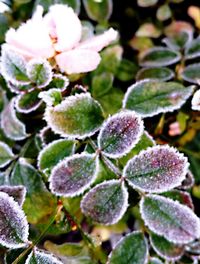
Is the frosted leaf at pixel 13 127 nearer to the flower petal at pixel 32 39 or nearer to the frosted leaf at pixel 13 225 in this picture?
the flower petal at pixel 32 39

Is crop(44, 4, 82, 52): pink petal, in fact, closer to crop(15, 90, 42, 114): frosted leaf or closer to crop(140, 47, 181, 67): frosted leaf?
crop(15, 90, 42, 114): frosted leaf

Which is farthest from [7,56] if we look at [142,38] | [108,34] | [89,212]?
[142,38]

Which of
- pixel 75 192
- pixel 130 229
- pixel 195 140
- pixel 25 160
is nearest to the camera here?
pixel 75 192

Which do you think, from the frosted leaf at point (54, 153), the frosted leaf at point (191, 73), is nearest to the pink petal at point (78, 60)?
the frosted leaf at point (54, 153)

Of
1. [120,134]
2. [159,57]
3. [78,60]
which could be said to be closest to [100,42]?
[78,60]

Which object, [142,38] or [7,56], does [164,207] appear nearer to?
[7,56]

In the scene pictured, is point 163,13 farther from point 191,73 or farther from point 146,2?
point 191,73

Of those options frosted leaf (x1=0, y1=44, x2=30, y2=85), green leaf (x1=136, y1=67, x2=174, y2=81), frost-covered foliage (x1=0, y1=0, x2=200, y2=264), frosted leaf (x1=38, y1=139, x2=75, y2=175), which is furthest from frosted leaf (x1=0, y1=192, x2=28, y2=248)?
green leaf (x1=136, y1=67, x2=174, y2=81)
